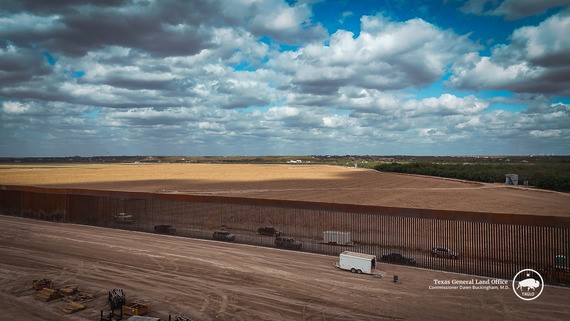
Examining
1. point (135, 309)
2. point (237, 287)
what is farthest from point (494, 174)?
point (135, 309)

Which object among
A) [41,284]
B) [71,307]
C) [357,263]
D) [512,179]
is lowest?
[71,307]

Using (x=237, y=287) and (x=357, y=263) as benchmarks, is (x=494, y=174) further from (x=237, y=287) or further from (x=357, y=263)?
(x=237, y=287)

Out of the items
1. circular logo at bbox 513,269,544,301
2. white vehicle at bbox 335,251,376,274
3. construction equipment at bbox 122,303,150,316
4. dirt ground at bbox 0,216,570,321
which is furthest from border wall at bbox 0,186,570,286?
construction equipment at bbox 122,303,150,316

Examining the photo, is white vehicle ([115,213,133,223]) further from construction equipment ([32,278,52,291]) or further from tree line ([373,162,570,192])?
tree line ([373,162,570,192])

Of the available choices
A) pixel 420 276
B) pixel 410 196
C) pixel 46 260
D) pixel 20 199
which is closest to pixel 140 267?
pixel 46 260

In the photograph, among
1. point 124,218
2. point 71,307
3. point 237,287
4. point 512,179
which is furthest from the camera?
point 512,179
